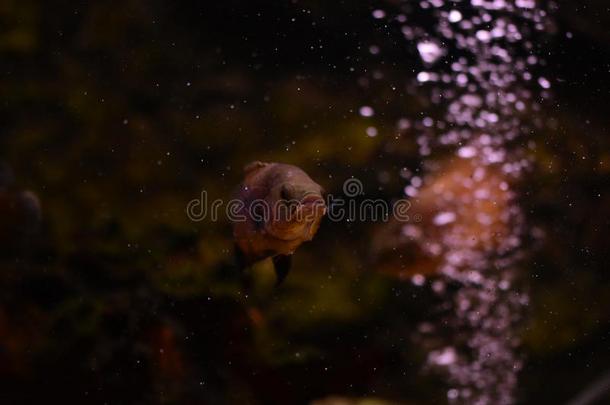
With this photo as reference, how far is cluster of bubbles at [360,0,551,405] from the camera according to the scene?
5.46 feet

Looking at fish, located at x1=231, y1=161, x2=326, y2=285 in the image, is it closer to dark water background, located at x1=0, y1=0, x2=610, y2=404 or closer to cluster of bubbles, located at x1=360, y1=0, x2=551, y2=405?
dark water background, located at x1=0, y1=0, x2=610, y2=404

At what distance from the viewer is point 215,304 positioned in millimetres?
1638

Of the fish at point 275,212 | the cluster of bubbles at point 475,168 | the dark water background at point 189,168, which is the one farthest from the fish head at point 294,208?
the cluster of bubbles at point 475,168

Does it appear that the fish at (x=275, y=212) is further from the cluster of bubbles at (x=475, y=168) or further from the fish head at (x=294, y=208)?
the cluster of bubbles at (x=475, y=168)

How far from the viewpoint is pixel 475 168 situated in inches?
73.2

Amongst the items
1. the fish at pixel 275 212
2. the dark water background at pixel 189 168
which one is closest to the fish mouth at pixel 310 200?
the fish at pixel 275 212

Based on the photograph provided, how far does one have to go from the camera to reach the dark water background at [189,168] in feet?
5.34

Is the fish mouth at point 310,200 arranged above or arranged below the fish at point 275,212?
above

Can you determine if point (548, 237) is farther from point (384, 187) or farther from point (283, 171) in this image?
point (283, 171)

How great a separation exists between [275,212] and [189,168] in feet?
2.32

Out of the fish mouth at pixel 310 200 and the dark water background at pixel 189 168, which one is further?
the dark water background at pixel 189 168

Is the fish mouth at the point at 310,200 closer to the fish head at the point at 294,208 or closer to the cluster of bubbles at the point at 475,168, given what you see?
the fish head at the point at 294,208

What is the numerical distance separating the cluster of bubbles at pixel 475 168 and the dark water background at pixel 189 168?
0.07 m

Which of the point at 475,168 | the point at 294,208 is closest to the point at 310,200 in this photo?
the point at 294,208
